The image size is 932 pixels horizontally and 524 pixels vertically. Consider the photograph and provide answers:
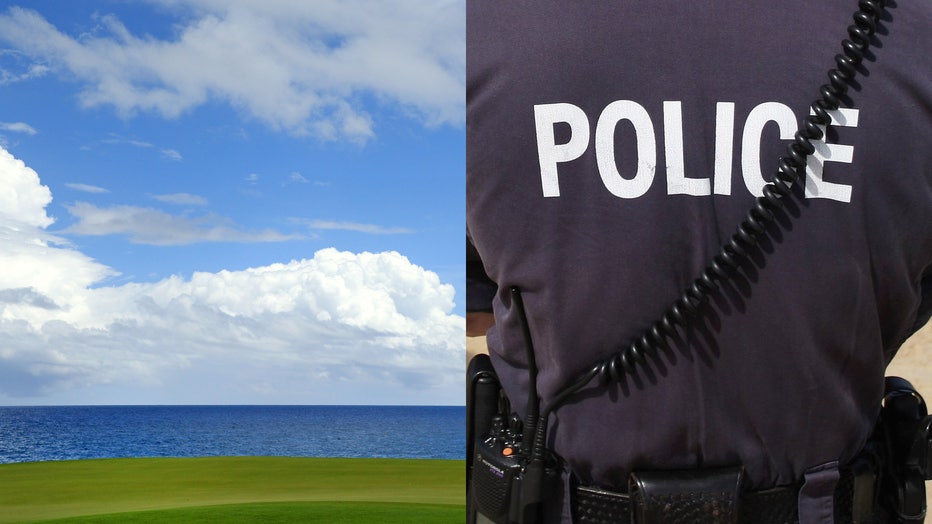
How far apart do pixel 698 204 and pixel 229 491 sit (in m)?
18.9

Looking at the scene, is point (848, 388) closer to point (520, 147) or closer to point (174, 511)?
point (520, 147)

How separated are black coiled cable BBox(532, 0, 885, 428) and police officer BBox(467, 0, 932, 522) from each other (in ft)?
0.04

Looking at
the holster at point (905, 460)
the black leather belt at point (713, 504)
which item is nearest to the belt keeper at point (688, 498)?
the black leather belt at point (713, 504)

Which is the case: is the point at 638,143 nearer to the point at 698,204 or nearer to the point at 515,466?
the point at 698,204

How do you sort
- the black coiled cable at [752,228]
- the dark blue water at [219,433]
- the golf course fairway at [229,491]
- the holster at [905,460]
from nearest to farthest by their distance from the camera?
1. the black coiled cable at [752,228]
2. the holster at [905,460]
3. the golf course fairway at [229,491]
4. the dark blue water at [219,433]

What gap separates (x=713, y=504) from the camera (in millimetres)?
949

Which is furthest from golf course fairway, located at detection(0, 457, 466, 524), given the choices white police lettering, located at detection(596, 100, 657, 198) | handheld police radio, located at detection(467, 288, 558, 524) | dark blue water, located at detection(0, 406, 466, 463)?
dark blue water, located at detection(0, 406, 466, 463)

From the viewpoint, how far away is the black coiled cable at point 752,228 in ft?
3.06

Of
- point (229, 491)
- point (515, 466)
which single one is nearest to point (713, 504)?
Result: point (515, 466)

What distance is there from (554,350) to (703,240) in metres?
0.25

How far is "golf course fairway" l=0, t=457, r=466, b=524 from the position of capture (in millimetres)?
10242

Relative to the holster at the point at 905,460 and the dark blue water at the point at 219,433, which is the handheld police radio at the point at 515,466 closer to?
the holster at the point at 905,460

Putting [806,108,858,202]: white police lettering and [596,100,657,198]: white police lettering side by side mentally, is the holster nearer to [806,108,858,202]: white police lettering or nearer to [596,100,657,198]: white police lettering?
[806,108,858,202]: white police lettering

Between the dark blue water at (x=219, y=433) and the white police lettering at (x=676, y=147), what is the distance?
5085 centimetres
